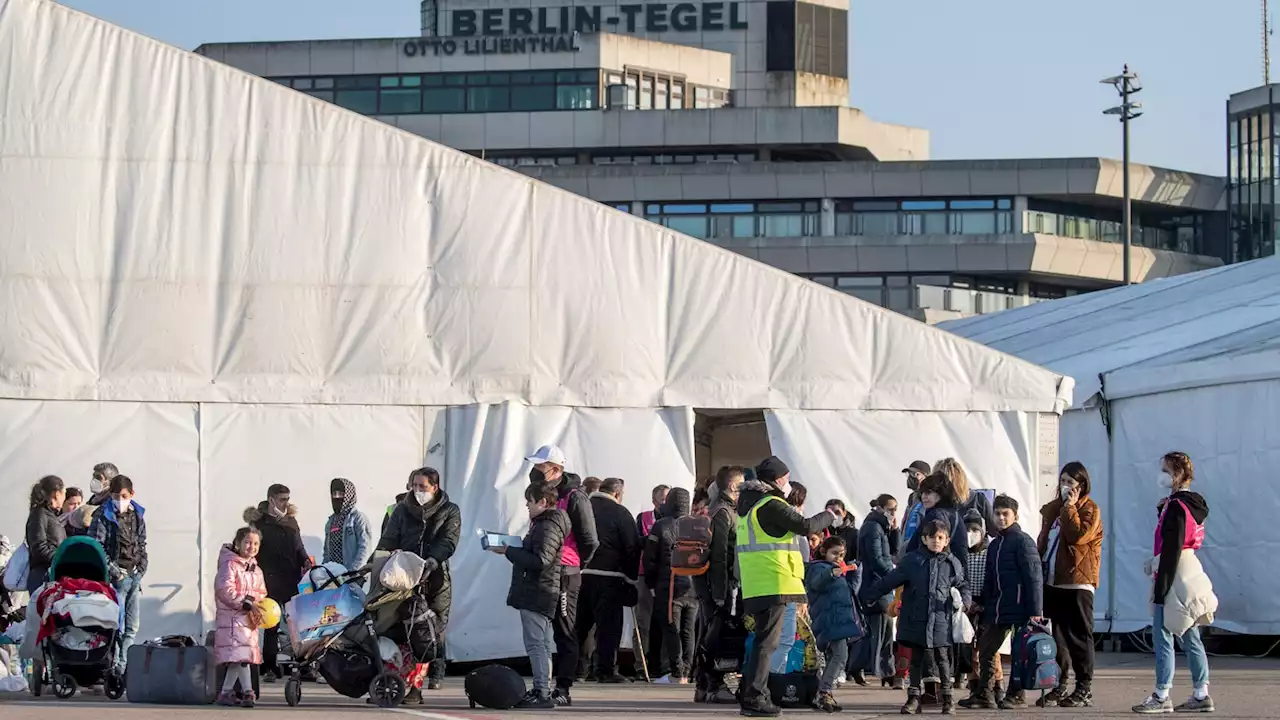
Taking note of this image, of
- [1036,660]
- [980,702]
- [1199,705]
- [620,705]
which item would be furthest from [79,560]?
[1199,705]

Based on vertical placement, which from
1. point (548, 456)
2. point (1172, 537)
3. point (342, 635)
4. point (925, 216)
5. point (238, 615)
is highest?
point (925, 216)

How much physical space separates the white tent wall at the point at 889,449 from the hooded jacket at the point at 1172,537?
13.9ft

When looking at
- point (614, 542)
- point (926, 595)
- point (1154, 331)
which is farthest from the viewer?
point (1154, 331)

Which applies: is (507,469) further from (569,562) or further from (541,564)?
(541,564)

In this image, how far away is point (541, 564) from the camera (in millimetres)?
12773

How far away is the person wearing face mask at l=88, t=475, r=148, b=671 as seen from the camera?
14.2 meters

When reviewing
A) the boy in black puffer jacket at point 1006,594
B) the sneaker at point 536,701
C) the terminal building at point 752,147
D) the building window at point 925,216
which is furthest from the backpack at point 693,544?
the building window at point 925,216

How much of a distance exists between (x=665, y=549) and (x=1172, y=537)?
13.3 feet

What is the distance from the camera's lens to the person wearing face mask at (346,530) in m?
15.0

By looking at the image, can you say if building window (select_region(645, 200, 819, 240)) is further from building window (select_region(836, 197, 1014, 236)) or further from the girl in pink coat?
the girl in pink coat

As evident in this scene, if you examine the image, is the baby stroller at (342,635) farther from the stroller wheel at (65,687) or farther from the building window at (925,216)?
the building window at (925,216)

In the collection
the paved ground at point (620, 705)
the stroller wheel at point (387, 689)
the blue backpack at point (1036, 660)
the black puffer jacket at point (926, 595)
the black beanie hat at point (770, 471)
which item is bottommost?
the paved ground at point (620, 705)

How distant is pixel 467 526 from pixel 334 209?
9.25 ft

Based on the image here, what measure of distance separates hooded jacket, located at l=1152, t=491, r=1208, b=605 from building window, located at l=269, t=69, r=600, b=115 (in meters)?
55.1
